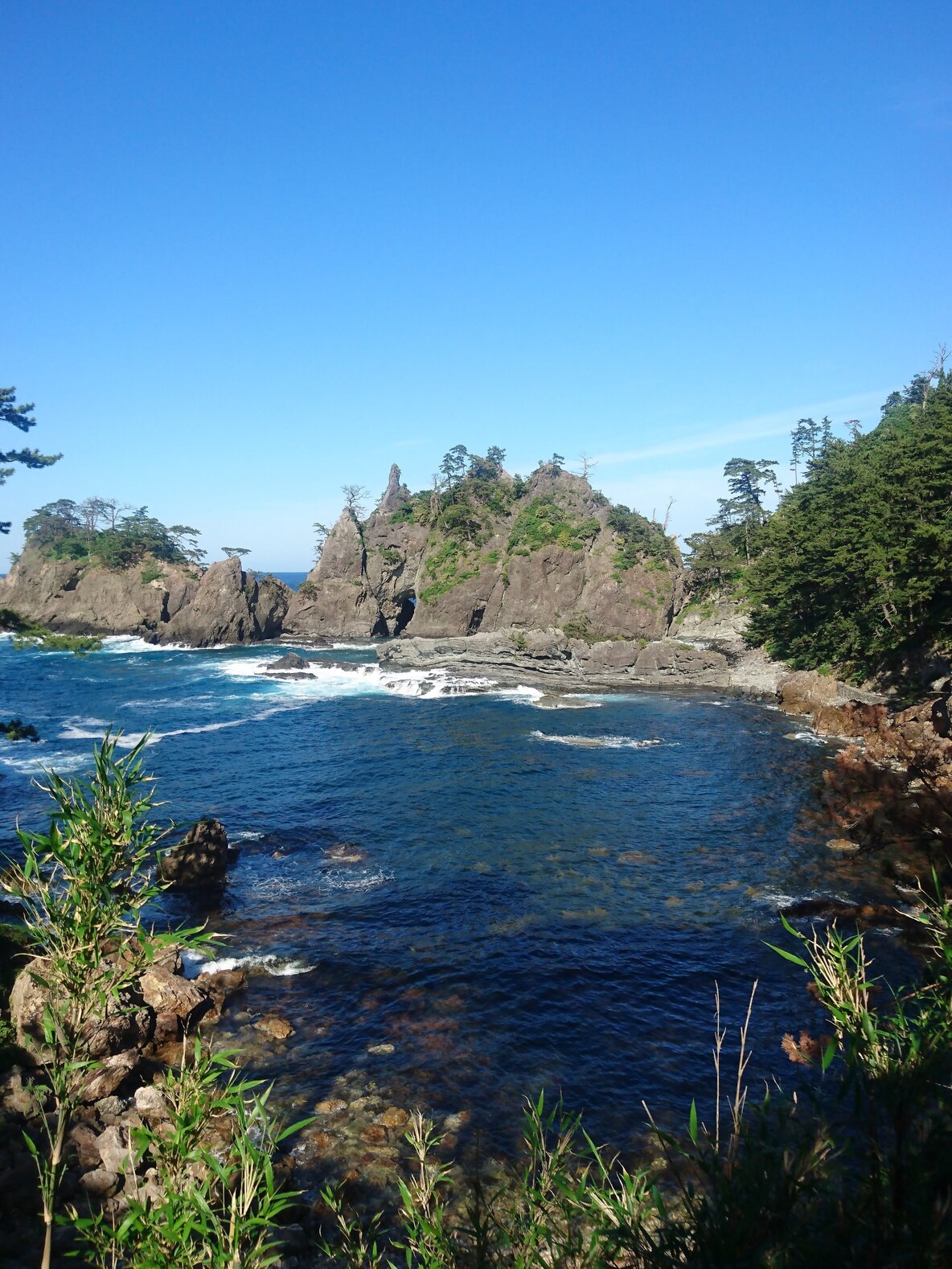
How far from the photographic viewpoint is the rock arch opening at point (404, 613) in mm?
111438

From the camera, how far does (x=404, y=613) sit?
113875 millimetres

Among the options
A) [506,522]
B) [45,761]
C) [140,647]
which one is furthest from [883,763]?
[140,647]

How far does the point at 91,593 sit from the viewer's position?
11056 centimetres

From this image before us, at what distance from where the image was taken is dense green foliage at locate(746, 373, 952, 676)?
4709cm

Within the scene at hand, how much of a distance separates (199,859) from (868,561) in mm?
49857

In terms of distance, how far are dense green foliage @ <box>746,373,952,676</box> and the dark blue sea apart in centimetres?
953

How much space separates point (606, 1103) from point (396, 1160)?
526 centimetres

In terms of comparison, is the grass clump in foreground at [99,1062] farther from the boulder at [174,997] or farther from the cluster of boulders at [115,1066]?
the boulder at [174,997]

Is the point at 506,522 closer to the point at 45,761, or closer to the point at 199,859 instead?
the point at 45,761

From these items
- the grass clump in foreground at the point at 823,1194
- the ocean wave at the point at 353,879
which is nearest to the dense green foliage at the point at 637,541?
the ocean wave at the point at 353,879

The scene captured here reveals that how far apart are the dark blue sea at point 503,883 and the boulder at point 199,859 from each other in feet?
3.22

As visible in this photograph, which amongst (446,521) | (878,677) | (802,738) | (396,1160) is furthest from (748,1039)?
(446,521)

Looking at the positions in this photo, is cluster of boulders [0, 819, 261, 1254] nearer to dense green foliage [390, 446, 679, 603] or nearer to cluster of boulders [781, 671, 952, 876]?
cluster of boulders [781, 671, 952, 876]

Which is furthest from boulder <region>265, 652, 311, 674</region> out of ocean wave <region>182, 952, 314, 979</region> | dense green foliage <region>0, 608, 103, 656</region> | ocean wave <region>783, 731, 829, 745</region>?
ocean wave <region>182, 952, 314, 979</region>
